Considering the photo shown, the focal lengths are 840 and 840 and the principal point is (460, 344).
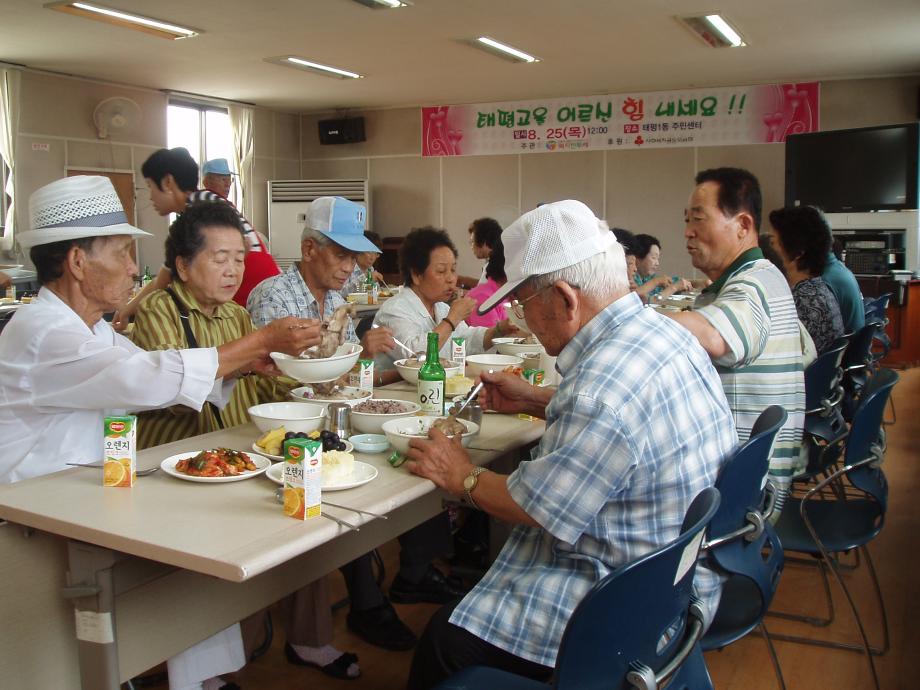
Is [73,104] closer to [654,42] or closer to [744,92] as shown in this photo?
[654,42]

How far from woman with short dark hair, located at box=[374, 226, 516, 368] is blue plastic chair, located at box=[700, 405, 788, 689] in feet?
5.41

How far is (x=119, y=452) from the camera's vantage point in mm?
1666

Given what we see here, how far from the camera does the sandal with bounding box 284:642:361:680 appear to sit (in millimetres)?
2547

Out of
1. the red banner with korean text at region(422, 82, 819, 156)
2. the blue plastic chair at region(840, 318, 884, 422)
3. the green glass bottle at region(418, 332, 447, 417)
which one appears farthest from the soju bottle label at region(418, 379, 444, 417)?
the red banner with korean text at region(422, 82, 819, 156)

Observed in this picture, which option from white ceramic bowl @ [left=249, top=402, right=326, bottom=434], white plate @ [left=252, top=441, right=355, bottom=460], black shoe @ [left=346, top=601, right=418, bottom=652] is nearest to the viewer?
white plate @ [left=252, top=441, right=355, bottom=460]

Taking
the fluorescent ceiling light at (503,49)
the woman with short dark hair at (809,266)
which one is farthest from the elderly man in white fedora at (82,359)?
the fluorescent ceiling light at (503,49)

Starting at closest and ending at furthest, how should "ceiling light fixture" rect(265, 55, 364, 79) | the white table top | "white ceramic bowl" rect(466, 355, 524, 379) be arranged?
the white table top, "white ceramic bowl" rect(466, 355, 524, 379), "ceiling light fixture" rect(265, 55, 364, 79)

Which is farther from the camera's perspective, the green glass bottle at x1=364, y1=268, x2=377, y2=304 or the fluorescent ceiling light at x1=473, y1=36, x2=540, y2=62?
the fluorescent ceiling light at x1=473, y1=36, x2=540, y2=62

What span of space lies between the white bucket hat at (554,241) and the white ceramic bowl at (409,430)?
0.47 metres

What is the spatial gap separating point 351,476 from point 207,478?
0.29m

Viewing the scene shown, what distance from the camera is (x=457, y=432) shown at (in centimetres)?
203

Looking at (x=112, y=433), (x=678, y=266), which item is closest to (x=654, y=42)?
(x=678, y=266)

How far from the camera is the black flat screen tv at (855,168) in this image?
27.5 ft

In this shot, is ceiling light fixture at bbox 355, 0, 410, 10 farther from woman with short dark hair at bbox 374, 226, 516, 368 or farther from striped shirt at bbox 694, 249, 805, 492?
striped shirt at bbox 694, 249, 805, 492
